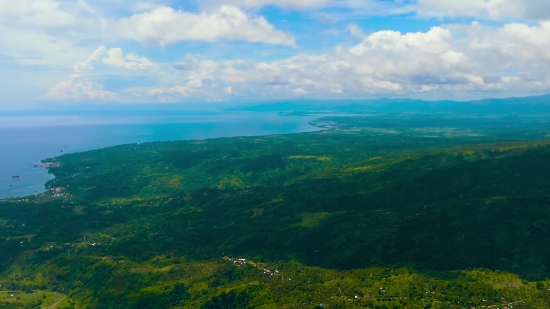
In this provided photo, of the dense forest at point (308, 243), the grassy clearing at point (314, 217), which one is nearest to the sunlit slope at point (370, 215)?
the grassy clearing at point (314, 217)

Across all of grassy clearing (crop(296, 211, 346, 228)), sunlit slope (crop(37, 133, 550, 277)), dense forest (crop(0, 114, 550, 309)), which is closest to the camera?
dense forest (crop(0, 114, 550, 309))

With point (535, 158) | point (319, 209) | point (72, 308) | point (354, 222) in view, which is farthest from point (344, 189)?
point (72, 308)

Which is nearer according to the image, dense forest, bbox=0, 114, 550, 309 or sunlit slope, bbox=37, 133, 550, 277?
dense forest, bbox=0, 114, 550, 309

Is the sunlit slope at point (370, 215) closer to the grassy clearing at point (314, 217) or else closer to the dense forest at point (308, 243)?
the grassy clearing at point (314, 217)

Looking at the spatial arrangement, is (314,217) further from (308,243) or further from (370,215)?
(370,215)

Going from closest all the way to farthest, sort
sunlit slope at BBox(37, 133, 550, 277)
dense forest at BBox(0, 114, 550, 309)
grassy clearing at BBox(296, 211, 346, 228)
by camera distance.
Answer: dense forest at BBox(0, 114, 550, 309) → sunlit slope at BBox(37, 133, 550, 277) → grassy clearing at BBox(296, 211, 346, 228)

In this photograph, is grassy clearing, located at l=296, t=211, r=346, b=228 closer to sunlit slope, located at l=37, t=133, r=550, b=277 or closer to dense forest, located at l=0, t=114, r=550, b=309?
sunlit slope, located at l=37, t=133, r=550, b=277

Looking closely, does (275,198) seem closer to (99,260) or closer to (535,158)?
(99,260)

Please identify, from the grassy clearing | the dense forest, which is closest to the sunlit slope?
the grassy clearing
